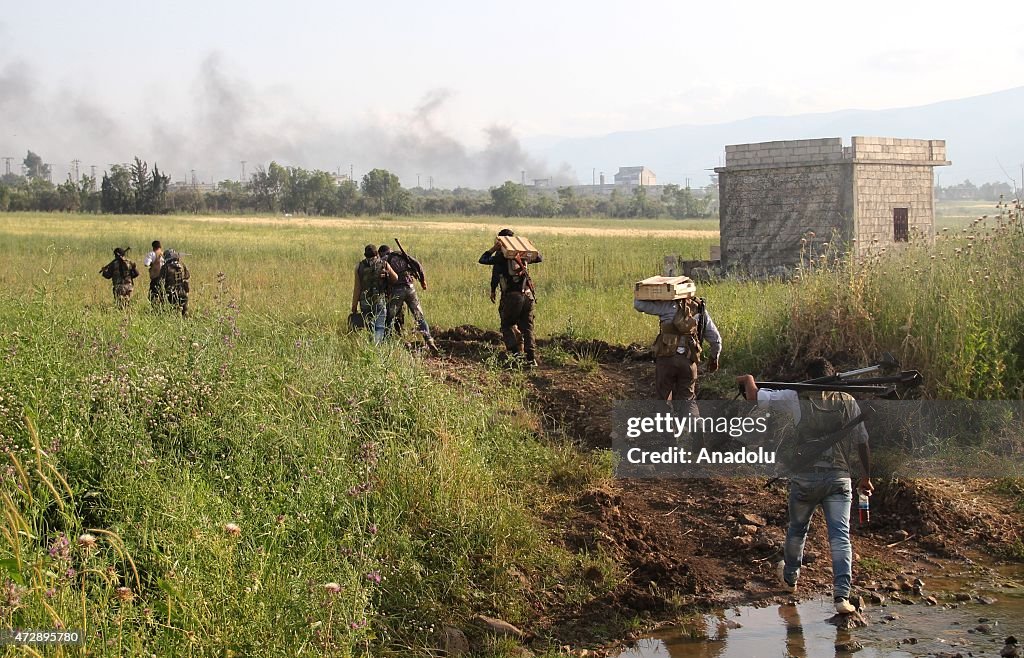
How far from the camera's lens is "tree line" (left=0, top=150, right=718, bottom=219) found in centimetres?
8212

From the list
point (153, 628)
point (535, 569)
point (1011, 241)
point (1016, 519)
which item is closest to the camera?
point (153, 628)

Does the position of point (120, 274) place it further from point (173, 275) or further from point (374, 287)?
point (374, 287)

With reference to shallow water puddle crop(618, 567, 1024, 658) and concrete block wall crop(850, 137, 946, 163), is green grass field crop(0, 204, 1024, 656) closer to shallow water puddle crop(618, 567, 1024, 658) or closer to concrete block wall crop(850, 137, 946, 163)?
shallow water puddle crop(618, 567, 1024, 658)

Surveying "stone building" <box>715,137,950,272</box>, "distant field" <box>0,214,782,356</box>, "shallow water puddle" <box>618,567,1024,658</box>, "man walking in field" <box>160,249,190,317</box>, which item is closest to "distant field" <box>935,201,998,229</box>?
"stone building" <box>715,137,950,272</box>

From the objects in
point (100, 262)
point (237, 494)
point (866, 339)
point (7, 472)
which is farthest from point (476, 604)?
point (100, 262)

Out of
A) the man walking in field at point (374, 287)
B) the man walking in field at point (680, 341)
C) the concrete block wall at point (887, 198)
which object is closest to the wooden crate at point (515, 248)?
the man walking in field at point (374, 287)

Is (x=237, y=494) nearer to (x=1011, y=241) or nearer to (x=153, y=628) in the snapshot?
(x=153, y=628)

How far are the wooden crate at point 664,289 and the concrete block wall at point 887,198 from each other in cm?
1366

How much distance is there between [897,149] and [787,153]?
2.39 metres

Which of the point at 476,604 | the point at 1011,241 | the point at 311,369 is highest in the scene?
the point at 1011,241

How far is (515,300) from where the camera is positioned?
11.5 m

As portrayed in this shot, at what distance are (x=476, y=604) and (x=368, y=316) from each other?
648 centimetres

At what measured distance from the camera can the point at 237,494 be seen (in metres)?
6.82
